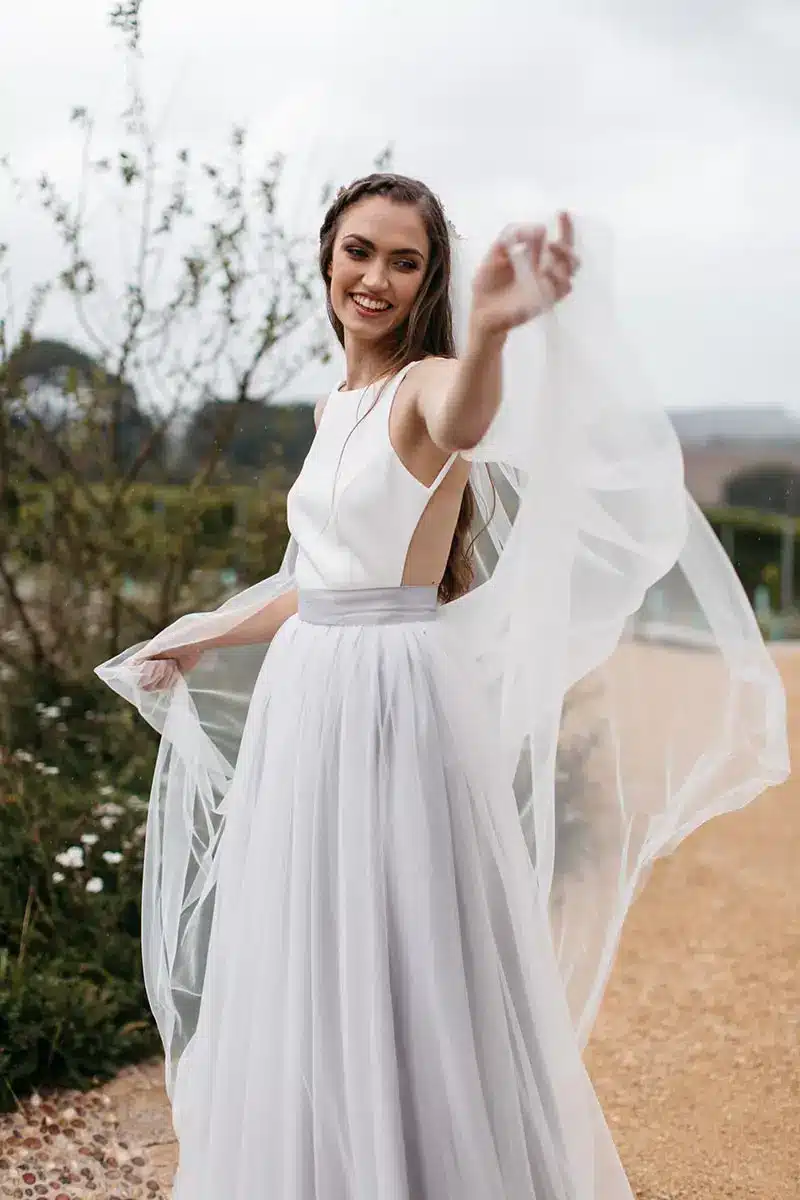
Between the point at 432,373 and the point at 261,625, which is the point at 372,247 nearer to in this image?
the point at 432,373

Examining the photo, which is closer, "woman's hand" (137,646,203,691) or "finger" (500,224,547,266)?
"finger" (500,224,547,266)

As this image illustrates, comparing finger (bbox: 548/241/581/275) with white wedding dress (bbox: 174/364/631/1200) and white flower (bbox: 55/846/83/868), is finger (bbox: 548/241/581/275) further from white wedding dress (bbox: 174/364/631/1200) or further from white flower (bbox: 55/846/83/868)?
white flower (bbox: 55/846/83/868)

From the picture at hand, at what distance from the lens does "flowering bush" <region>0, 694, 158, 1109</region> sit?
2979mm

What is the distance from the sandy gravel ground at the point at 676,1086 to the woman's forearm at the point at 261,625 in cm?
114

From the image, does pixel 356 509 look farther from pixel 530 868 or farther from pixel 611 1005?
pixel 611 1005

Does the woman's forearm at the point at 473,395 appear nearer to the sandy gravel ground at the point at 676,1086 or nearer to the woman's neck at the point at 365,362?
the woman's neck at the point at 365,362

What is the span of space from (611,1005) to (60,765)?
211 centimetres

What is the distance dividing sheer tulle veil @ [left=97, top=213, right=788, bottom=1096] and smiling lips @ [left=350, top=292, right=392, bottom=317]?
135 millimetres

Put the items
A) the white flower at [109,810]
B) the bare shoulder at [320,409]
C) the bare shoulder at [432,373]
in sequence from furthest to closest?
the white flower at [109,810] < the bare shoulder at [320,409] < the bare shoulder at [432,373]

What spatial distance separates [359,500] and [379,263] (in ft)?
1.13

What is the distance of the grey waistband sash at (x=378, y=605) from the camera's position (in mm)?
1920

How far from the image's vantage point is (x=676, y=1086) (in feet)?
10.1

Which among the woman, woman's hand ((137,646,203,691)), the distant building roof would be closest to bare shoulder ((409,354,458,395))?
the woman

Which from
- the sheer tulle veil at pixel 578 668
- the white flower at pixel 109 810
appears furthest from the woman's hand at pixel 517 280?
the white flower at pixel 109 810
